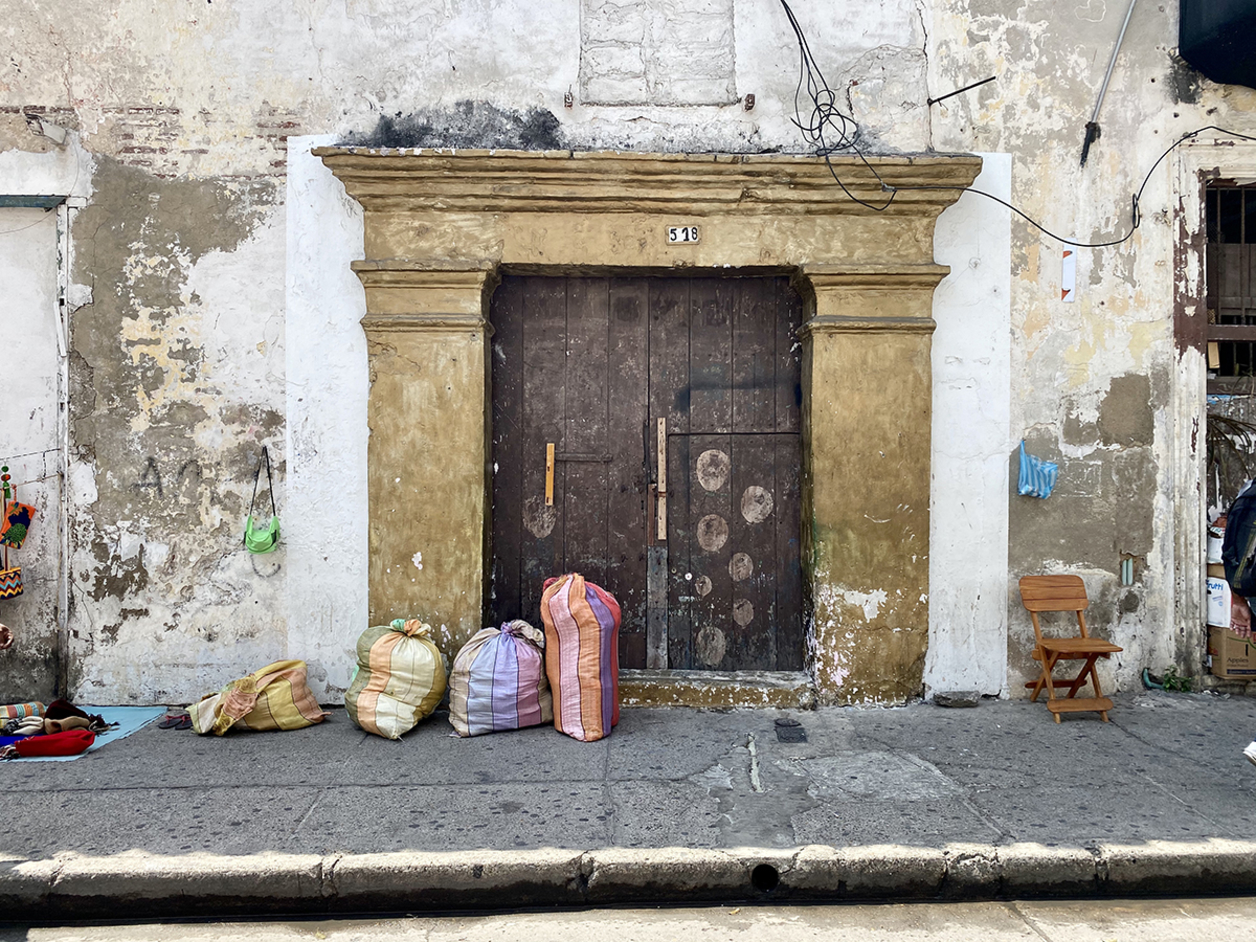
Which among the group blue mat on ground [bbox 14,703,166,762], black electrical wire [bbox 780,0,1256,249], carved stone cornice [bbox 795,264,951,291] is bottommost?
blue mat on ground [bbox 14,703,166,762]

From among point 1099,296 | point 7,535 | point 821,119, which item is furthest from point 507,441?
point 1099,296

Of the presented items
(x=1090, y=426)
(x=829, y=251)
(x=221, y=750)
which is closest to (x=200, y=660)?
(x=221, y=750)

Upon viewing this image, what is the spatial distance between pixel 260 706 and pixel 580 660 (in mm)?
1735

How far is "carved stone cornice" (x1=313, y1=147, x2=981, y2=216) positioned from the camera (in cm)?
466

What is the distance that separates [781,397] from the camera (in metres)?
5.11

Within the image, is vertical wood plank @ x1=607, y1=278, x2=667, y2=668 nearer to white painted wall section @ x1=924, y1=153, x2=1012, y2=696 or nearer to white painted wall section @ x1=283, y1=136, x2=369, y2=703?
white painted wall section @ x1=283, y1=136, x2=369, y2=703

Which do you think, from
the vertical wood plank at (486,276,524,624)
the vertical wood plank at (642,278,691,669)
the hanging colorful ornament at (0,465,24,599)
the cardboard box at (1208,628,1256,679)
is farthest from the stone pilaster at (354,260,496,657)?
the cardboard box at (1208,628,1256,679)

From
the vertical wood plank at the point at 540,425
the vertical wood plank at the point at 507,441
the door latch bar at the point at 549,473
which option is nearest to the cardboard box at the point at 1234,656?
the vertical wood plank at the point at 540,425

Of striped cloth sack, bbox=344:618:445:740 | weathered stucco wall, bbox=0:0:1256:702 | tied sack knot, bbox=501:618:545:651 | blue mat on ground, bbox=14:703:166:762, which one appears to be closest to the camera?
→ blue mat on ground, bbox=14:703:166:762

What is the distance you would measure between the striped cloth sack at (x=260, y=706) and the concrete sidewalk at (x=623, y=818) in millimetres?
97

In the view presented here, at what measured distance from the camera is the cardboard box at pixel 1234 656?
4899 mm

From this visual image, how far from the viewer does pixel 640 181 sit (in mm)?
4750

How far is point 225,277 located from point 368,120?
1242 millimetres

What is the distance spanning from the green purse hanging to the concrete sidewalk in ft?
3.44
